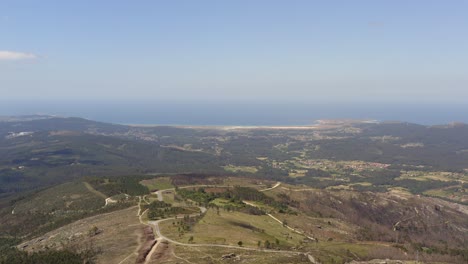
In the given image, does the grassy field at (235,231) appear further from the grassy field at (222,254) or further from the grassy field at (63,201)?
the grassy field at (63,201)

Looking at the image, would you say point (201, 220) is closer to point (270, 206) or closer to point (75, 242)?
point (75, 242)

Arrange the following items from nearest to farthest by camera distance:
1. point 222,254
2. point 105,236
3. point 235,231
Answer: point 222,254 → point 105,236 → point 235,231

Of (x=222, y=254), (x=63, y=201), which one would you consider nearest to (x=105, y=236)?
(x=222, y=254)

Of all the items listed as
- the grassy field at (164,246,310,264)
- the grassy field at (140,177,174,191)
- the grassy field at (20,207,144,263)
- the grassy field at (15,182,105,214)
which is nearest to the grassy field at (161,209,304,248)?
the grassy field at (164,246,310,264)

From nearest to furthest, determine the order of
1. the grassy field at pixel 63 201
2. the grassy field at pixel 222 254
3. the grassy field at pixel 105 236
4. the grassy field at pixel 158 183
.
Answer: the grassy field at pixel 222 254, the grassy field at pixel 105 236, the grassy field at pixel 63 201, the grassy field at pixel 158 183

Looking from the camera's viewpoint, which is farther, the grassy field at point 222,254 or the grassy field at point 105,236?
the grassy field at point 105,236

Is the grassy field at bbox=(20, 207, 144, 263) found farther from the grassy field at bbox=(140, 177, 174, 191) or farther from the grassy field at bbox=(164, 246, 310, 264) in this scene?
the grassy field at bbox=(140, 177, 174, 191)

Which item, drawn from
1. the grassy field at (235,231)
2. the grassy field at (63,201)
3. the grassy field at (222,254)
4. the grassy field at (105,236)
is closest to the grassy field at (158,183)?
the grassy field at (63,201)

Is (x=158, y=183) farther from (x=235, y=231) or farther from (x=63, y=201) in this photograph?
(x=235, y=231)

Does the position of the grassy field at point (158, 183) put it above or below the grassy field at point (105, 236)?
below

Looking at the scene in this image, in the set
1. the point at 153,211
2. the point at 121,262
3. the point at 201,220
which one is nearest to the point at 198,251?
the point at 121,262

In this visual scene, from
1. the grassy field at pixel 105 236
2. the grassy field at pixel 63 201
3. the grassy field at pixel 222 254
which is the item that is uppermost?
the grassy field at pixel 222 254
